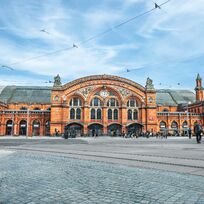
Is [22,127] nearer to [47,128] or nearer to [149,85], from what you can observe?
[47,128]

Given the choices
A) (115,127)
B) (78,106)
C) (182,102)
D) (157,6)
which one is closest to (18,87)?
(78,106)

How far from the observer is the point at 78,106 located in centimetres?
5847

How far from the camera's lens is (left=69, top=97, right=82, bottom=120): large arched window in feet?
191

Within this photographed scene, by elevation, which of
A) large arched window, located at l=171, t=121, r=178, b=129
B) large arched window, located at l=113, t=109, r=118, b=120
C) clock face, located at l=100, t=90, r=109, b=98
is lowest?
large arched window, located at l=171, t=121, r=178, b=129

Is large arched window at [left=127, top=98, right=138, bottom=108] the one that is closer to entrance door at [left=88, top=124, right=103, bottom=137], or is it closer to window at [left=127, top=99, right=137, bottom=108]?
window at [left=127, top=99, right=137, bottom=108]

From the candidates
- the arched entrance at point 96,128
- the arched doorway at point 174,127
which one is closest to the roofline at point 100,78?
the arched entrance at point 96,128

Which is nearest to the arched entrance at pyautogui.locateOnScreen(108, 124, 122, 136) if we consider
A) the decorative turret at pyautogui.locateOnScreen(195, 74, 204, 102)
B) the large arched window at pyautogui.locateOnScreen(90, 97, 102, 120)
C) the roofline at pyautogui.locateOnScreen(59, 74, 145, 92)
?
the large arched window at pyautogui.locateOnScreen(90, 97, 102, 120)

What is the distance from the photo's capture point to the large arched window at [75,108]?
5817 centimetres

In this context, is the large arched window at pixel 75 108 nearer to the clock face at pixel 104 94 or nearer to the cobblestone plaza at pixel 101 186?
the clock face at pixel 104 94

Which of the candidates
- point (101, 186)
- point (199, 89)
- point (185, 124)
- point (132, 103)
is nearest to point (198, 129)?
point (101, 186)

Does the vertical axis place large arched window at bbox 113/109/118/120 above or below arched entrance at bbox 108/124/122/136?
above

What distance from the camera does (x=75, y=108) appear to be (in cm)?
Answer: 5847

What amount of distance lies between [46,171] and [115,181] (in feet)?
8.82

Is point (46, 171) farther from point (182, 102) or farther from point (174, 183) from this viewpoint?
point (182, 102)
